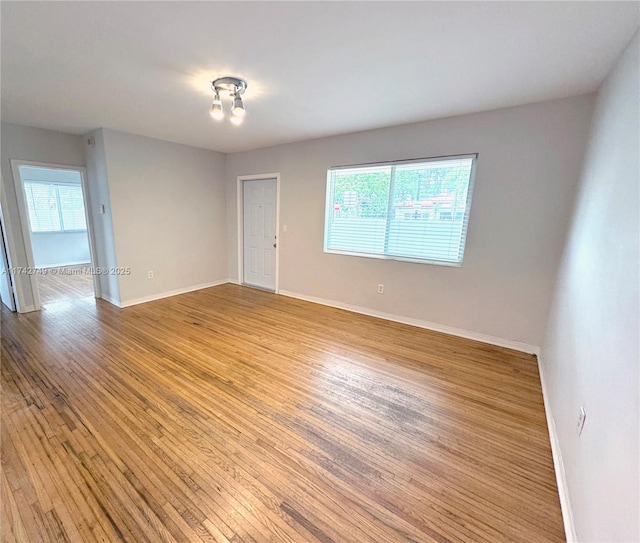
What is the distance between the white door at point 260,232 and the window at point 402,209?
1225mm

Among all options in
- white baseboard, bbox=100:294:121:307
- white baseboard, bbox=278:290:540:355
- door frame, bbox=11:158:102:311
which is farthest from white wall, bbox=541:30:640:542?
door frame, bbox=11:158:102:311

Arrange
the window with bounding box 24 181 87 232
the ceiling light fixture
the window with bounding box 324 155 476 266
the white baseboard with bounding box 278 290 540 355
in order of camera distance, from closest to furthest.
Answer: the ceiling light fixture
the white baseboard with bounding box 278 290 540 355
the window with bounding box 324 155 476 266
the window with bounding box 24 181 87 232

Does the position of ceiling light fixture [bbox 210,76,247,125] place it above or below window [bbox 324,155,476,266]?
above

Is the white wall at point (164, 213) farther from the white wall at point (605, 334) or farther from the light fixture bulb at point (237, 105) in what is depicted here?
the white wall at point (605, 334)

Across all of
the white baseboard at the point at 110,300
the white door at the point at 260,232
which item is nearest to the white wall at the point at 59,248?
the white baseboard at the point at 110,300

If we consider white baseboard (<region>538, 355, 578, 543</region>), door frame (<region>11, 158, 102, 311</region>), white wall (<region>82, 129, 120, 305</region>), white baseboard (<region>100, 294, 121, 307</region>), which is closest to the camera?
white baseboard (<region>538, 355, 578, 543</region>)

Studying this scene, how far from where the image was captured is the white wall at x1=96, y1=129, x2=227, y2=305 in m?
3.94

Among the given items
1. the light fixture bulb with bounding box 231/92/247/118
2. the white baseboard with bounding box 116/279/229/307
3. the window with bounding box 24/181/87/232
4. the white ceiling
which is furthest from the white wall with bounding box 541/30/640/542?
the window with bounding box 24/181/87/232

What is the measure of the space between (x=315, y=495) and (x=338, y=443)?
0.37m

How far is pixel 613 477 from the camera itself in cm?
101

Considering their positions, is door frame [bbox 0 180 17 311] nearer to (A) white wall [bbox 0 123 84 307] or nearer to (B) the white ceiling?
(A) white wall [bbox 0 123 84 307]

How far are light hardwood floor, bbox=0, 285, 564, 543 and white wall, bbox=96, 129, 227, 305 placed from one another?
141cm

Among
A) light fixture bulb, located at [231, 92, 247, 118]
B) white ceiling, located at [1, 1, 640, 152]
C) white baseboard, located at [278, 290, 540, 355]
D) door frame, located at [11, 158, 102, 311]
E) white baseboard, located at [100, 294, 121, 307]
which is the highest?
white ceiling, located at [1, 1, 640, 152]

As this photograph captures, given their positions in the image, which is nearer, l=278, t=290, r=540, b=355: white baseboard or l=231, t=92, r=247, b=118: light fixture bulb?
l=231, t=92, r=247, b=118: light fixture bulb
